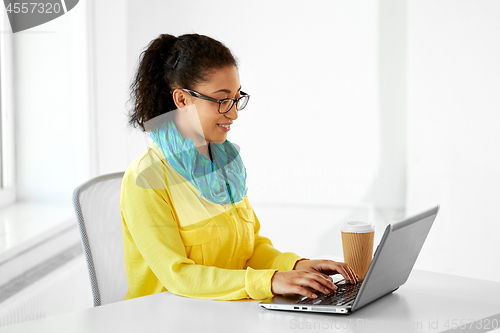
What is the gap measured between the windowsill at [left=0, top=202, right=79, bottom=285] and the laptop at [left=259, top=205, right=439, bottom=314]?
1083 mm

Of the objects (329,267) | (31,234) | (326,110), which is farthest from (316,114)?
(329,267)

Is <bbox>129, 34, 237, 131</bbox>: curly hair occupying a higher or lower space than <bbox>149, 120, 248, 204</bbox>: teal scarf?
higher

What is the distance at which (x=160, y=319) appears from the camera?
0.86 metres

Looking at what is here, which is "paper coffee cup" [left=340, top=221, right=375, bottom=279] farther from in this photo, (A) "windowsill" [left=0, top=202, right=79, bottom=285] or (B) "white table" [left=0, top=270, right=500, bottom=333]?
(A) "windowsill" [left=0, top=202, right=79, bottom=285]

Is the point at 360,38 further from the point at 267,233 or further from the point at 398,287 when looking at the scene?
the point at 398,287

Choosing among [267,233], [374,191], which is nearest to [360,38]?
[374,191]

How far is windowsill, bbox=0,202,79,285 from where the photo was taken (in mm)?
1667

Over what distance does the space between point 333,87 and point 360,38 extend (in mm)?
320

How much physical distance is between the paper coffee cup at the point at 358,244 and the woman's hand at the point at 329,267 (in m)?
0.02

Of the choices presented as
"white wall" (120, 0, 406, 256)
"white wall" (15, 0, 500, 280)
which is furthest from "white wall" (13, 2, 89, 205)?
"white wall" (120, 0, 406, 256)

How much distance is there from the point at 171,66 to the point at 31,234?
0.98 meters

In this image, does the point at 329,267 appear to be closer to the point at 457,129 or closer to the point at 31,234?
the point at 31,234

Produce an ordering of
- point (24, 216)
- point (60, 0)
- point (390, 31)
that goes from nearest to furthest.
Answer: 1. point (24, 216)
2. point (60, 0)
3. point (390, 31)

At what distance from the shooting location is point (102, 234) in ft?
4.15
